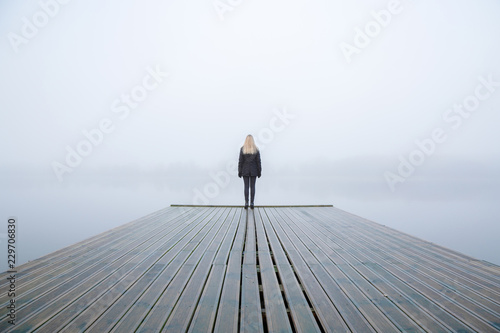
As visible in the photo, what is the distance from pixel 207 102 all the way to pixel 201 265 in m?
116

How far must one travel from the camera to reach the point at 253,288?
1.48 m

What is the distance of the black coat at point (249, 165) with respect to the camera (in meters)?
4.95

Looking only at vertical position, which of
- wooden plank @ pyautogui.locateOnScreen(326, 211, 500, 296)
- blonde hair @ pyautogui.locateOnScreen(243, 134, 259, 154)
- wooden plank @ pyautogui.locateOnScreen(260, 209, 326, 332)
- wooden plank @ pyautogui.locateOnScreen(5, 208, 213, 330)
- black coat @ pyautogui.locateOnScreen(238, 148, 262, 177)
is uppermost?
blonde hair @ pyautogui.locateOnScreen(243, 134, 259, 154)

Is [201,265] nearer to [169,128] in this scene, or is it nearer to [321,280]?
[321,280]

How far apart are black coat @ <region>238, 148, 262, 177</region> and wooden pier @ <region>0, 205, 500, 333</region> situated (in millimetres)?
2396

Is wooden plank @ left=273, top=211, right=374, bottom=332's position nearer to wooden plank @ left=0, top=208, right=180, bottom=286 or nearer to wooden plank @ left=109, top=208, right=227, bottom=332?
wooden plank @ left=109, top=208, right=227, bottom=332

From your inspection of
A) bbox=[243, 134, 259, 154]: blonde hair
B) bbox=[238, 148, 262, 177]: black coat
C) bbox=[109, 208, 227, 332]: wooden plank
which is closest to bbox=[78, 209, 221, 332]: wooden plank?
bbox=[109, 208, 227, 332]: wooden plank

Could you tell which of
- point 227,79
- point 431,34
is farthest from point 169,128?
point 431,34

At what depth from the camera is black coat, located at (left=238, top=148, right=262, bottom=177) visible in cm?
495

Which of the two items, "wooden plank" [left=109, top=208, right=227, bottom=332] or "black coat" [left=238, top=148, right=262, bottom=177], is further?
"black coat" [left=238, top=148, right=262, bottom=177]

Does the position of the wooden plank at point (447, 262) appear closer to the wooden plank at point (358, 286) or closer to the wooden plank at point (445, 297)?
the wooden plank at point (445, 297)

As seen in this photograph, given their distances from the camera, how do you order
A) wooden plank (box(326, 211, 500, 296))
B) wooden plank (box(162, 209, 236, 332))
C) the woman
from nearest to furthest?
wooden plank (box(162, 209, 236, 332))
wooden plank (box(326, 211, 500, 296))
the woman

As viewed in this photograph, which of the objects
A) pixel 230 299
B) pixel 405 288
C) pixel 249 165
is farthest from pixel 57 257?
pixel 249 165

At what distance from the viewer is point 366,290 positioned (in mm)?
1475
